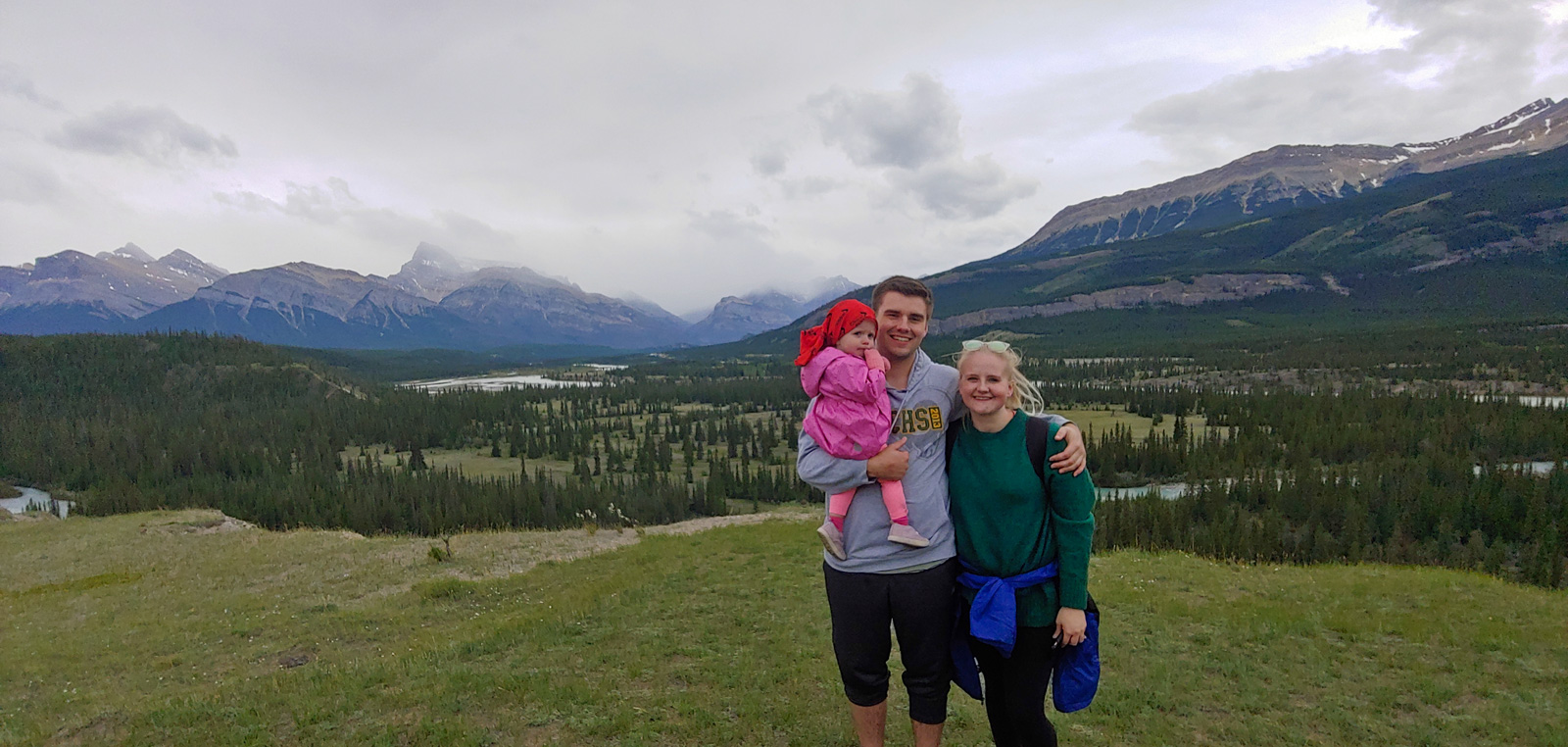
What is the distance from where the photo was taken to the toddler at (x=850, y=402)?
3574 millimetres

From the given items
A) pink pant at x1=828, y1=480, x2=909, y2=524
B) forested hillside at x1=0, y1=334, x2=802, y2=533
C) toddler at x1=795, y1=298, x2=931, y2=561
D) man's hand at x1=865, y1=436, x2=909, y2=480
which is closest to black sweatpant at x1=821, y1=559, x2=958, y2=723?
toddler at x1=795, y1=298, x2=931, y2=561

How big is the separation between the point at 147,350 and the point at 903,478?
158462 millimetres

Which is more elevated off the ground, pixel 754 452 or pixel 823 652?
pixel 823 652

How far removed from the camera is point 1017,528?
142 inches

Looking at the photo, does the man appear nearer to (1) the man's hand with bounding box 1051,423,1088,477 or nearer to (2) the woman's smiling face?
(1) the man's hand with bounding box 1051,423,1088,477

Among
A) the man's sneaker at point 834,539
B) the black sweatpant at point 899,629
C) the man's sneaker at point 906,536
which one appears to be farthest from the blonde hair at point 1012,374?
the man's sneaker at point 834,539

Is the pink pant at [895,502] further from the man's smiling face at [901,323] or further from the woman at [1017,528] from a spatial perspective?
the man's smiling face at [901,323]

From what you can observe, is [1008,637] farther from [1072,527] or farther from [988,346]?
[988,346]

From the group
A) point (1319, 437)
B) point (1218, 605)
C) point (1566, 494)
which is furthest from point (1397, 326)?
point (1218, 605)

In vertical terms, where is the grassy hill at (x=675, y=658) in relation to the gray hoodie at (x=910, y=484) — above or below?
below

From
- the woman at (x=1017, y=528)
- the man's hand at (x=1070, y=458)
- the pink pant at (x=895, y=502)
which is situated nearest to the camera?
the man's hand at (x=1070, y=458)

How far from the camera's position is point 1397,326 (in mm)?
111375

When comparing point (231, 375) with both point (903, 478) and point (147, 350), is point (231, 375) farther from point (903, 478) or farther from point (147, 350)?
point (903, 478)

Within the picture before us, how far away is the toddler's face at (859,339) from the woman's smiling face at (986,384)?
559 millimetres
